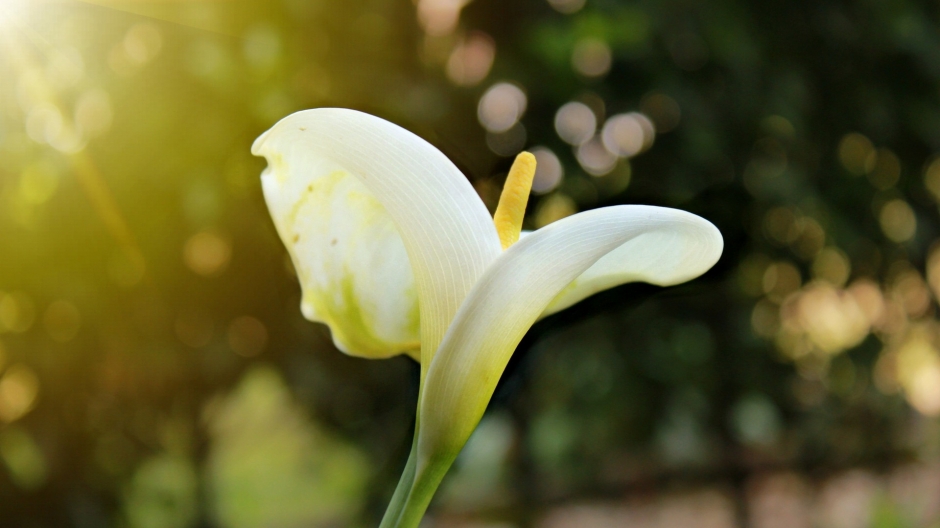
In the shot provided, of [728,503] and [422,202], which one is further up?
[422,202]

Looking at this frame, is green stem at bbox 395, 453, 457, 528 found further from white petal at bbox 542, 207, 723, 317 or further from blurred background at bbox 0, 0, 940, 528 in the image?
blurred background at bbox 0, 0, 940, 528

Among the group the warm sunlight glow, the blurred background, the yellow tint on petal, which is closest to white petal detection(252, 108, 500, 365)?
the yellow tint on petal

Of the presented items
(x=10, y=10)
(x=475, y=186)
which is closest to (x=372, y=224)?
(x=475, y=186)

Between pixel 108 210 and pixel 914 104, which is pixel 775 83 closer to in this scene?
pixel 914 104

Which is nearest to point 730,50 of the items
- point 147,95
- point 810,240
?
point 810,240

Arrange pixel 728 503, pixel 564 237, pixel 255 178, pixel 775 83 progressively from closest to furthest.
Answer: pixel 564 237
pixel 255 178
pixel 775 83
pixel 728 503

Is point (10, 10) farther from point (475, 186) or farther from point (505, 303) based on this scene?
point (505, 303)
